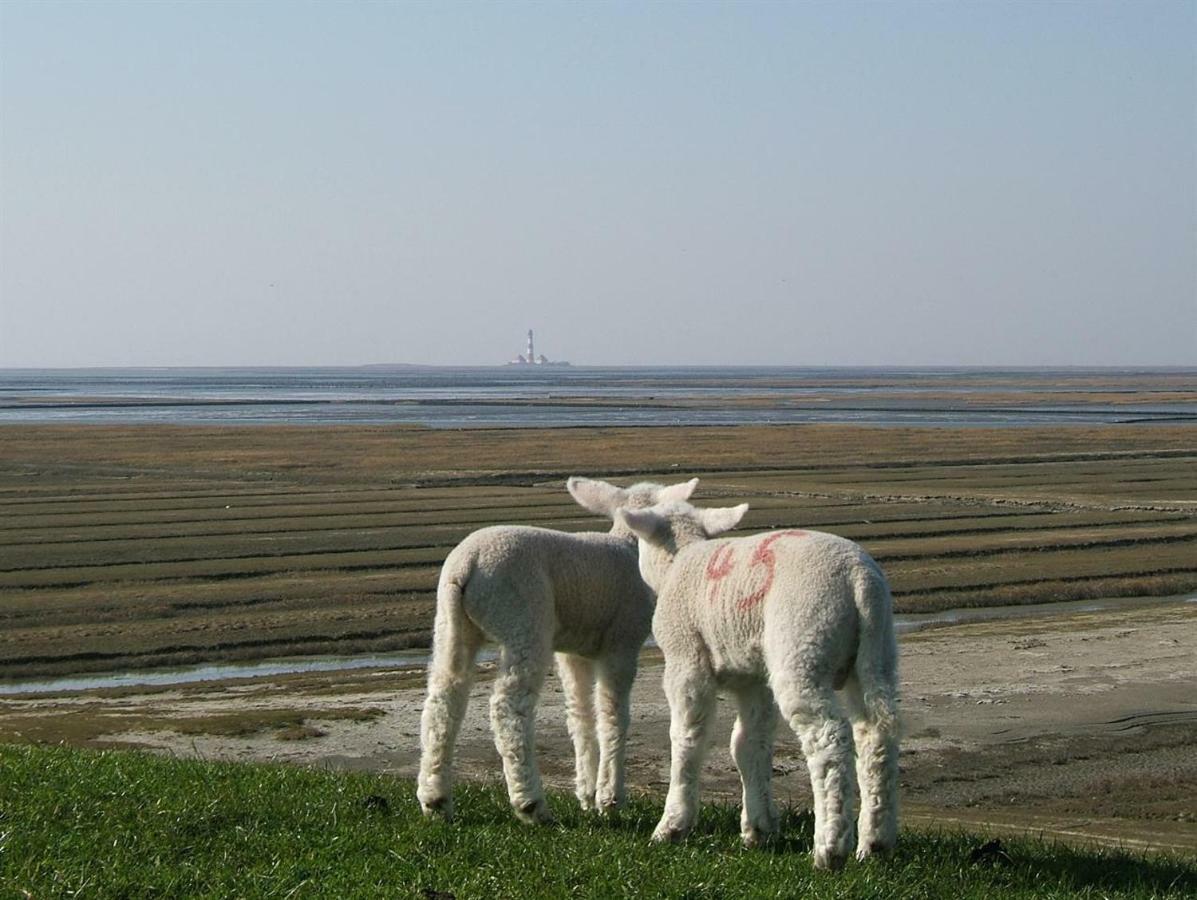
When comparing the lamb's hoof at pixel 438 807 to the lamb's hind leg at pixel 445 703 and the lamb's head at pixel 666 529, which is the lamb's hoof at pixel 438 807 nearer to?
the lamb's hind leg at pixel 445 703

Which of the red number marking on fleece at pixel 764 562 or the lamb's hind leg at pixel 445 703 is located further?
the lamb's hind leg at pixel 445 703

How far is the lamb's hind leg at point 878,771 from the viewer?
28.3ft

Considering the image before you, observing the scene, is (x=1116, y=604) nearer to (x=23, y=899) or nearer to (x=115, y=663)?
(x=115, y=663)

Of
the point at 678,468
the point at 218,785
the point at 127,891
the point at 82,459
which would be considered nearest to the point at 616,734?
the point at 218,785

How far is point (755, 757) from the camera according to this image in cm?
973

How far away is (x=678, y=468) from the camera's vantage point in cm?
4953

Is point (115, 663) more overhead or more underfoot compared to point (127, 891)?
more underfoot

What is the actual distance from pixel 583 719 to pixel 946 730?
590 cm

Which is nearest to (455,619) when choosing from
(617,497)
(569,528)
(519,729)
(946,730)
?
(519,729)

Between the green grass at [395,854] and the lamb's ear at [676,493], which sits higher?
the lamb's ear at [676,493]

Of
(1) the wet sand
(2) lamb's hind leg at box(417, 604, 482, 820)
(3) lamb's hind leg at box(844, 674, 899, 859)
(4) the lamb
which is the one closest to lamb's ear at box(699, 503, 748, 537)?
(4) the lamb

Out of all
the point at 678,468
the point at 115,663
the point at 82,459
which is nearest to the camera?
the point at 115,663

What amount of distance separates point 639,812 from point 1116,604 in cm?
1632

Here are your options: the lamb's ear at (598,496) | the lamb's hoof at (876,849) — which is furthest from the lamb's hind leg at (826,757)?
the lamb's ear at (598,496)
